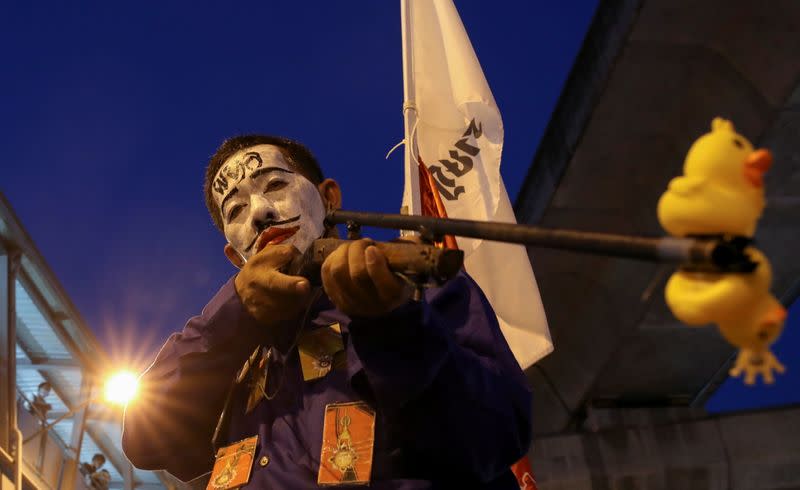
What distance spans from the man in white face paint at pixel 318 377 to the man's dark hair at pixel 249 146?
0.15 m

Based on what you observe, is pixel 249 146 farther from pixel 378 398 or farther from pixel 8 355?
pixel 8 355

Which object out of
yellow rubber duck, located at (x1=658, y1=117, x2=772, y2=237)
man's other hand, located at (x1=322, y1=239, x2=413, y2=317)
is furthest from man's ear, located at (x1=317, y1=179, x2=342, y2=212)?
yellow rubber duck, located at (x1=658, y1=117, x2=772, y2=237)

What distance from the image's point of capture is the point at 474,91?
5.02 metres

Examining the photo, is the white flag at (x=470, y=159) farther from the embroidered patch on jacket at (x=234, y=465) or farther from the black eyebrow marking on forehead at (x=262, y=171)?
the embroidered patch on jacket at (x=234, y=465)

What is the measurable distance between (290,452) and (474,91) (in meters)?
3.09

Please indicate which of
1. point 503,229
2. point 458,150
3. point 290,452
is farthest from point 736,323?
point 458,150

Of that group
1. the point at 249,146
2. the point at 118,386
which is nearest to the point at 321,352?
the point at 249,146

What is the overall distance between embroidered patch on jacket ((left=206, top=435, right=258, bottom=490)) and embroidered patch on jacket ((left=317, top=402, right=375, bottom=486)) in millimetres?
236

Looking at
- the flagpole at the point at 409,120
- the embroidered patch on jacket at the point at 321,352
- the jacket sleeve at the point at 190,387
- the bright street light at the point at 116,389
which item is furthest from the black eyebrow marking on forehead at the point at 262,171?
the bright street light at the point at 116,389

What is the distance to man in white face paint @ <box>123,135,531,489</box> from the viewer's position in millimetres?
2041

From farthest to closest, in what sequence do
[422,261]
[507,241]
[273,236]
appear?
1. [273,236]
2. [422,261]
3. [507,241]

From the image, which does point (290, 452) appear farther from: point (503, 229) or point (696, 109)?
point (696, 109)

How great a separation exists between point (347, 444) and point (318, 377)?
28 cm

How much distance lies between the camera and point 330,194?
310cm
